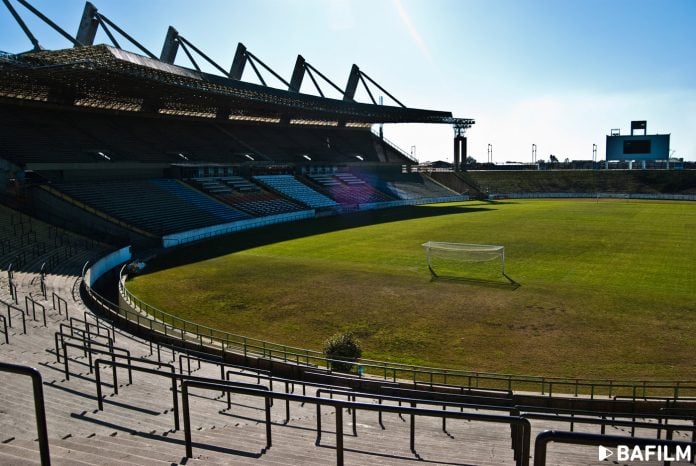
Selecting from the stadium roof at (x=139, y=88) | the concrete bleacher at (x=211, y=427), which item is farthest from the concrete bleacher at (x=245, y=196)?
the concrete bleacher at (x=211, y=427)

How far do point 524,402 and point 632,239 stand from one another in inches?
1410

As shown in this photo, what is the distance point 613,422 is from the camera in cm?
512

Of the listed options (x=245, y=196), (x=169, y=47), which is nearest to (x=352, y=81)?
(x=169, y=47)

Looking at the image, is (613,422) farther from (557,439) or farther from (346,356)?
(346,356)

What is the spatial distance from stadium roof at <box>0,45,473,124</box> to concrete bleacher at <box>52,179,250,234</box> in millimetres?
9906

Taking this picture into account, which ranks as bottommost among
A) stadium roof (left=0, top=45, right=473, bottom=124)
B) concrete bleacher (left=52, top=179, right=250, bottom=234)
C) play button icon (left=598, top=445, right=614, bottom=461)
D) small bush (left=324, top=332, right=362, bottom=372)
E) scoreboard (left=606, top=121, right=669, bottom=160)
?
small bush (left=324, top=332, right=362, bottom=372)

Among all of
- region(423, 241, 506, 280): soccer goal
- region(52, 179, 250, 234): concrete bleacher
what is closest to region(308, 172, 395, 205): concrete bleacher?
region(52, 179, 250, 234): concrete bleacher

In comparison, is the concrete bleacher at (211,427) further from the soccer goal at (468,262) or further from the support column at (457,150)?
the support column at (457,150)

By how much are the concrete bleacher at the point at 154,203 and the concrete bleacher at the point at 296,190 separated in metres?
13.6

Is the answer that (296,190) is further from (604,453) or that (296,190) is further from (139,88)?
(604,453)

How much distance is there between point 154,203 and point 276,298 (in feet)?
97.8

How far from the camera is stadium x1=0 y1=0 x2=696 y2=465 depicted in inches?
321

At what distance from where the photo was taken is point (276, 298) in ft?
88.8

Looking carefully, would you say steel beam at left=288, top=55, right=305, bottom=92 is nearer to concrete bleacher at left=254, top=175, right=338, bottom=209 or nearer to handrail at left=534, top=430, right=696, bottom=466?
concrete bleacher at left=254, top=175, right=338, bottom=209
